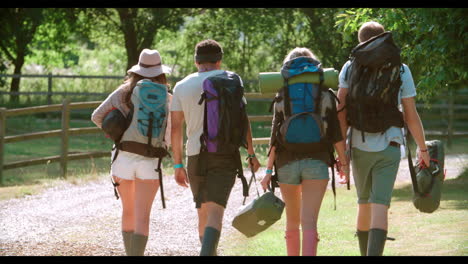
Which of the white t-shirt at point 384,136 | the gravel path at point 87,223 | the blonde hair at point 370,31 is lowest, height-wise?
the gravel path at point 87,223

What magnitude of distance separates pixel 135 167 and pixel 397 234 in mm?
3128

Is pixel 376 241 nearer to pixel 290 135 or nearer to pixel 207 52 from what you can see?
pixel 290 135

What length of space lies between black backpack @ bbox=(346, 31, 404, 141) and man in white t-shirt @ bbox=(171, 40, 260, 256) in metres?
0.78

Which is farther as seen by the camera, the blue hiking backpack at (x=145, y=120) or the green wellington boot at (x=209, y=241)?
the blue hiking backpack at (x=145, y=120)

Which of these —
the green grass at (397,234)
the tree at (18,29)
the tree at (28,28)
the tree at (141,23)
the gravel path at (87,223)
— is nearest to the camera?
the green grass at (397,234)

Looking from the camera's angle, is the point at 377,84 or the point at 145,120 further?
the point at 145,120

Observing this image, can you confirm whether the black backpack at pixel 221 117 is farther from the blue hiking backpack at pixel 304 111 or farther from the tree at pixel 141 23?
the tree at pixel 141 23

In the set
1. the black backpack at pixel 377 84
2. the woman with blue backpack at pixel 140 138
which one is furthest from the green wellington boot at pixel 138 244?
the black backpack at pixel 377 84

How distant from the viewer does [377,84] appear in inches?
227

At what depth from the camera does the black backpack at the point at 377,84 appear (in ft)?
18.9

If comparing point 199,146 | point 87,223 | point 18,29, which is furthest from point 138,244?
point 18,29

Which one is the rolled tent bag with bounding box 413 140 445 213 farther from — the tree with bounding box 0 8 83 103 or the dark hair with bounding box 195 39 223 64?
the tree with bounding box 0 8 83 103

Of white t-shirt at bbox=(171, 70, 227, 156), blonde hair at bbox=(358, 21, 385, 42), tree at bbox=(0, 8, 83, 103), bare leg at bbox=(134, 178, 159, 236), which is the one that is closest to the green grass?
bare leg at bbox=(134, 178, 159, 236)
